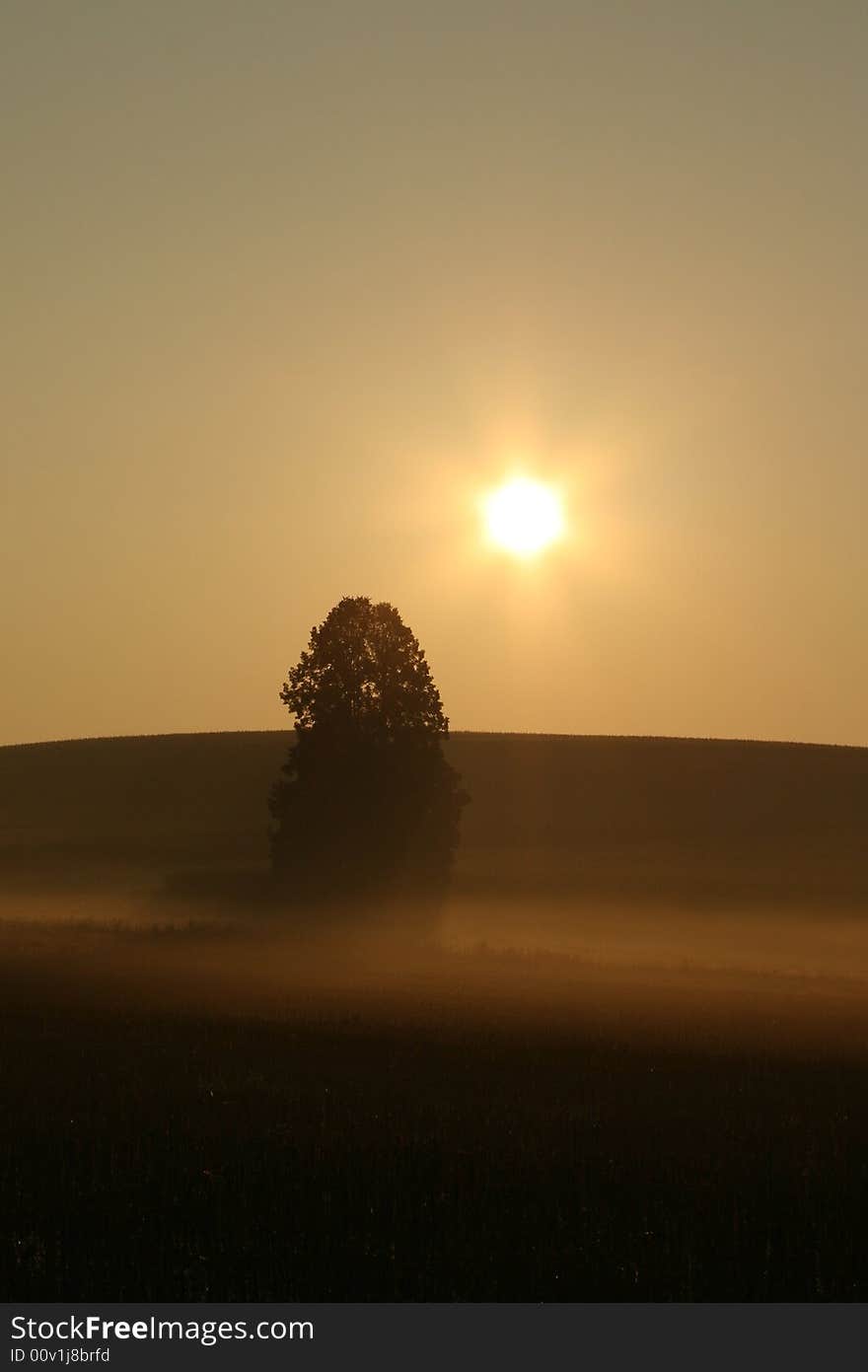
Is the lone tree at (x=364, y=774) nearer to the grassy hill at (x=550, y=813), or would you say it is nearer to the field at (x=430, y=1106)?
the field at (x=430, y=1106)

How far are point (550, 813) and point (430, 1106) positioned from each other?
87.3 meters

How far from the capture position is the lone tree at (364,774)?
63.8 meters

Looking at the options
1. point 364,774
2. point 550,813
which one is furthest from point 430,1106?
point 550,813

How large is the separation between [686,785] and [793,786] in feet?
23.5

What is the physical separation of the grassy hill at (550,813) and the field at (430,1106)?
15.6 metres

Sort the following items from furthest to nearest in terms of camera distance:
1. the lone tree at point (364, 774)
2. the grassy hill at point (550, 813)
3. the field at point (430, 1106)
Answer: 1. the grassy hill at point (550, 813)
2. the lone tree at point (364, 774)
3. the field at point (430, 1106)

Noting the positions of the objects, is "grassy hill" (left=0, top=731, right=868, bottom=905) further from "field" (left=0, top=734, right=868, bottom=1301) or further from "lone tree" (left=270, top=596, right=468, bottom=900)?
"lone tree" (left=270, top=596, right=468, bottom=900)

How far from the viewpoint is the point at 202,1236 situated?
15.2 meters

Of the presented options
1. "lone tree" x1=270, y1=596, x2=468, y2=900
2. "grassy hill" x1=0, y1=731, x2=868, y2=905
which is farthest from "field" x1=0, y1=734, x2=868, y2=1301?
"grassy hill" x1=0, y1=731, x2=868, y2=905

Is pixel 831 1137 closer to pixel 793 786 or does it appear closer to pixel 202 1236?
pixel 202 1236

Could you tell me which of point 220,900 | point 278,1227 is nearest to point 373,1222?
point 278,1227

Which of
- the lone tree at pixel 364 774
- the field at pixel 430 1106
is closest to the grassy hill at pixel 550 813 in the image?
the field at pixel 430 1106

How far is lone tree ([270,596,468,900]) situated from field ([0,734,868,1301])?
2255 millimetres

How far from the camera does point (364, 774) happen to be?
209 ft
